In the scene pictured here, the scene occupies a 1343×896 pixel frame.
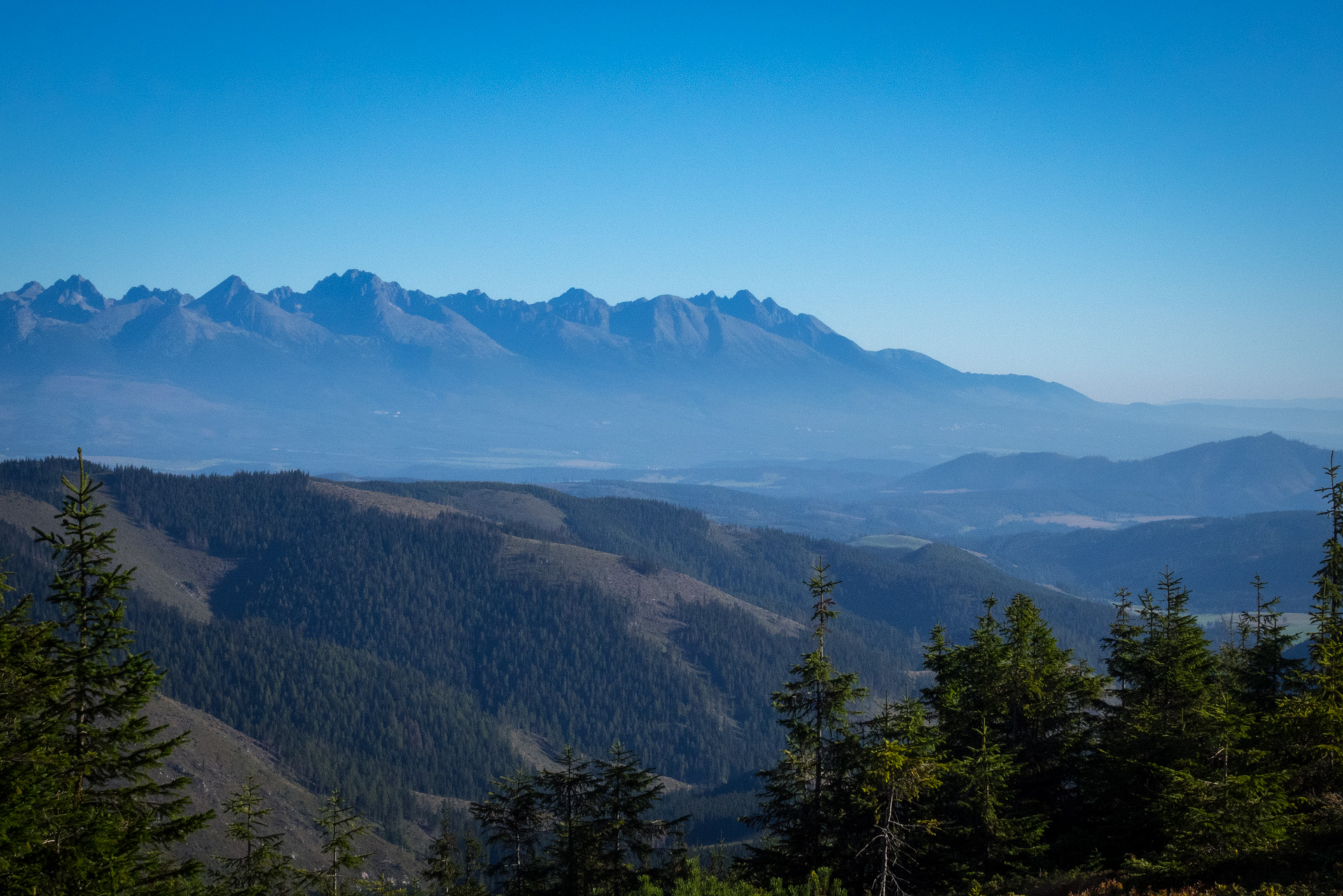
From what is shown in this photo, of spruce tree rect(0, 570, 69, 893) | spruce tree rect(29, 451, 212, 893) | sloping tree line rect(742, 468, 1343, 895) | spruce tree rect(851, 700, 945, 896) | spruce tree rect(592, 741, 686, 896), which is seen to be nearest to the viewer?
spruce tree rect(0, 570, 69, 893)

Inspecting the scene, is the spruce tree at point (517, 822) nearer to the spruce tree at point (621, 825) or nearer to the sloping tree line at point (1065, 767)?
the spruce tree at point (621, 825)

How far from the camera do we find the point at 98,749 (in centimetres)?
1900

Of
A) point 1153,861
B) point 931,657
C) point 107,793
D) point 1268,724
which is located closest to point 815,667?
point 931,657


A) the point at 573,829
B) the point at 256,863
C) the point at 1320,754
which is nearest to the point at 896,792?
the point at 1320,754

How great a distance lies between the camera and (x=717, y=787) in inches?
7530

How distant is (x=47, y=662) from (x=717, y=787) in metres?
189

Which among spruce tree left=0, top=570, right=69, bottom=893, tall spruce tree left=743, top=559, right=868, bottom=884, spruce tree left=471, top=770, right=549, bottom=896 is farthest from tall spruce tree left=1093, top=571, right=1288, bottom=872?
spruce tree left=0, top=570, right=69, bottom=893

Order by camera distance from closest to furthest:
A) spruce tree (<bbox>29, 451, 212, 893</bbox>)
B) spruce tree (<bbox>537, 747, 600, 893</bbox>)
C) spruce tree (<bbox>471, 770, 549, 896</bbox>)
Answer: spruce tree (<bbox>29, 451, 212, 893</bbox>)
spruce tree (<bbox>537, 747, 600, 893</bbox>)
spruce tree (<bbox>471, 770, 549, 896</bbox>)

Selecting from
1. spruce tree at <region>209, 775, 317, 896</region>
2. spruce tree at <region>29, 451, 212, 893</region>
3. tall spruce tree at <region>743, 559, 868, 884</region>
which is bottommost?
spruce tree at <region>209, 775, 317, 896</region>

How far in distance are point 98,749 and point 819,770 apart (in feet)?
71.8

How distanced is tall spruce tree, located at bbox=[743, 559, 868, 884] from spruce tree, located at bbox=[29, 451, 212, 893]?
18.3m

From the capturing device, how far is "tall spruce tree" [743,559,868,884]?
95.9 ft

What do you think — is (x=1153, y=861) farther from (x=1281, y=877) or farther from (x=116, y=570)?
(x=116, y=570)

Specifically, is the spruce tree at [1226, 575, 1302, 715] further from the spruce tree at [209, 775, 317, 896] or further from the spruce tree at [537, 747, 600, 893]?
the spruce tree at [209, 775, 317, 896]
